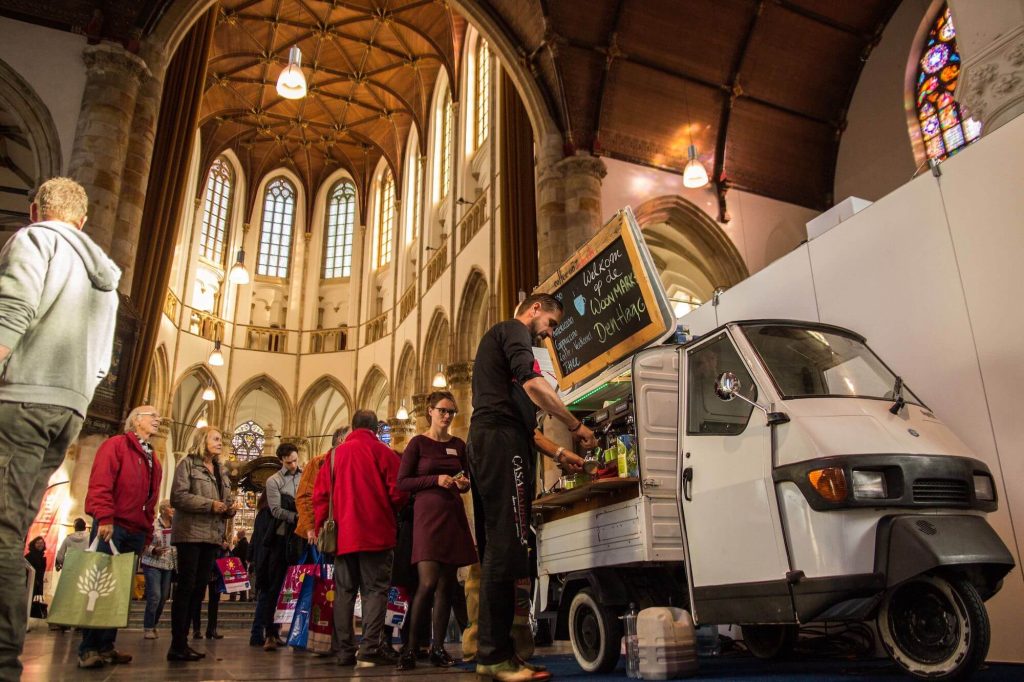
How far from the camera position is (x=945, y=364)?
12.6 feet

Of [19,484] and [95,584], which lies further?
[95,584]

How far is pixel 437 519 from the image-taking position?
380cm

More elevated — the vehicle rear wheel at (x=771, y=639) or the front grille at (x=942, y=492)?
the front grille at (x=942, y=492)

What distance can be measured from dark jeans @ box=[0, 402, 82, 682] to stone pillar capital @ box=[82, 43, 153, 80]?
9059mm

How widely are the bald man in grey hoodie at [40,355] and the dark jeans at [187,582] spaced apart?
2.13m

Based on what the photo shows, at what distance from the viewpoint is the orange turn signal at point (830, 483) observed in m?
2.50

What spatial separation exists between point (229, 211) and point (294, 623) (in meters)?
25.4

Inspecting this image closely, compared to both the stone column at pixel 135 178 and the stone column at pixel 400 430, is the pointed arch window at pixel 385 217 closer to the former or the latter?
the stone column at pixel 400 430

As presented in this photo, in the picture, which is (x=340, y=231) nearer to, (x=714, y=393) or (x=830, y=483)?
(x=714, y=393)

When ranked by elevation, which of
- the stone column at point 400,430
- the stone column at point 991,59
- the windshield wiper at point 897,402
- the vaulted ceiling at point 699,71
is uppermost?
the vaulted ceiling at point 699,71

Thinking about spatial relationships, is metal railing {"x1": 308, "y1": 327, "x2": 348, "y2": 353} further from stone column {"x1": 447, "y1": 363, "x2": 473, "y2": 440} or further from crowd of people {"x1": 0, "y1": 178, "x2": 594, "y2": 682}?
crowd of people {"x1": 0, "y1": 178, "x2": 594, "y2": 682}

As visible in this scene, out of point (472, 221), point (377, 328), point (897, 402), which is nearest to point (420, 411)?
point (472, 221)

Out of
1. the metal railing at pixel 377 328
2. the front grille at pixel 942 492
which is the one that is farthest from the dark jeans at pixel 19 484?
the metal railing at pixel 377 328

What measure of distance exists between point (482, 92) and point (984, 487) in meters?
17.7
